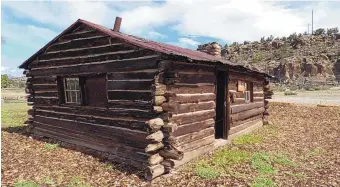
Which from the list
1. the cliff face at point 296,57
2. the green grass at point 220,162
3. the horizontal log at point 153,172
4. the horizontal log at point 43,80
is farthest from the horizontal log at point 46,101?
the cliff face at point 296,57

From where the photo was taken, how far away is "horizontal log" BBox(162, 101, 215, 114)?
765 centimetres

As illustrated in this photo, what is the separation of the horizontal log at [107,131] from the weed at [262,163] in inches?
126

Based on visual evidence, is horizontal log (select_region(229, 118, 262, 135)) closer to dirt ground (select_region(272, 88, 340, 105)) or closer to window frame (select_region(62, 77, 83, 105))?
window frame (select_region(62, 77, 83, 105))

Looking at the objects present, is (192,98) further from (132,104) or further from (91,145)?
(91,145)

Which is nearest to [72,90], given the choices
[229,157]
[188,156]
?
[188,156]

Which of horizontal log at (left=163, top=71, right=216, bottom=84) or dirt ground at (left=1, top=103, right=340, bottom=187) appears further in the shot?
horizontal log at (left=163, top=71, right=216, bottom=84)

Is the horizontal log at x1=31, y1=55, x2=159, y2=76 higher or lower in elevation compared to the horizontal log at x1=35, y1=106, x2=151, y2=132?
higher

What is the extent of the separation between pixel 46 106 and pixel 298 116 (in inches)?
577

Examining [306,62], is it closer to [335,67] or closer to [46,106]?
[335,67]

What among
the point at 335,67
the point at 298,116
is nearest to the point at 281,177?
the point at 298,116

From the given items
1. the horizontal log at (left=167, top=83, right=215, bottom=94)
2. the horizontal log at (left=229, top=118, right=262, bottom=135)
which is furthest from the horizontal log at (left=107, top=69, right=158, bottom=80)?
the horizontal log at (left=229, top=118, right=262, bottom=135)

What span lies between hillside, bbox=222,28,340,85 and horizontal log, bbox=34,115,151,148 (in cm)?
3990

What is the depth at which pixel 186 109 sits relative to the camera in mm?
8516

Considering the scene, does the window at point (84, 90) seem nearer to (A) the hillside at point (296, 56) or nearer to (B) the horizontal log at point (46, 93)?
(B) the horizontal log at point (46, 93)
